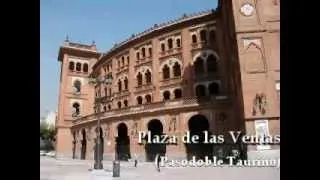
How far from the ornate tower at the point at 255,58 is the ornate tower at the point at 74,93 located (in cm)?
352

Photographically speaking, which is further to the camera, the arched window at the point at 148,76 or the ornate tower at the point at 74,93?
the arched window at the point at 148,76

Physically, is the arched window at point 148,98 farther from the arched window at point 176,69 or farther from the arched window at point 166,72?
the arched window at point 176,69

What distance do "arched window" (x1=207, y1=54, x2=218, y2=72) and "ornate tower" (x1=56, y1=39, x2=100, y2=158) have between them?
232 inches

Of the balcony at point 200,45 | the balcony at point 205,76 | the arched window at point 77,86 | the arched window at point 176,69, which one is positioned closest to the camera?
the arched window at point 77,86

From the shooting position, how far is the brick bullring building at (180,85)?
7295 mm

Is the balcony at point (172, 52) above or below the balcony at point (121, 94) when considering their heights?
above

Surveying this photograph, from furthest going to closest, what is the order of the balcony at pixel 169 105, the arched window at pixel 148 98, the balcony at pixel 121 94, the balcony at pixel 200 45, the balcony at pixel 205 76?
the balcony at pixel 205 76 < the balcony at pixel 200 45 < the arched window at pixel 148 98 < the balcony at pixel 169 105 < the balcony at pixel 121 94

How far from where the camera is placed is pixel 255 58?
1161 centimetres

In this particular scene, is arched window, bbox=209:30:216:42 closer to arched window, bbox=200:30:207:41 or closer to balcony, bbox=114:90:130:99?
arched window, bbox=200:30:207:41

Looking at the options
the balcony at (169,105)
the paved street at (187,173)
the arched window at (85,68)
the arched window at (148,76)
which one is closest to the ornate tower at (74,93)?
the arched window at (85,68)

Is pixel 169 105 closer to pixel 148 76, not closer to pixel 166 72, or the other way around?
pixel 148 76

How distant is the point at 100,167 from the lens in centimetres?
683

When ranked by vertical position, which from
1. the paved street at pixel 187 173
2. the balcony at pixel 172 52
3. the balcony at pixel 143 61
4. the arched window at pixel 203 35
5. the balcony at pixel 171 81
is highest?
the arched window at pixel 203 35
